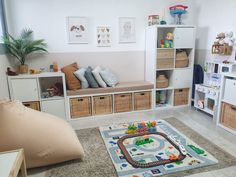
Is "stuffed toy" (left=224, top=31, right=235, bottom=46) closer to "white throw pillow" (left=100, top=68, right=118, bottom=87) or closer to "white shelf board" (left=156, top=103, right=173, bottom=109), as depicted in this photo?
"white shelf board" (left=156, top=103, right=173, bottom=109)

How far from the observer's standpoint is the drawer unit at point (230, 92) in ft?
9.49

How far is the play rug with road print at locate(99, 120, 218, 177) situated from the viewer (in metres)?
2.13

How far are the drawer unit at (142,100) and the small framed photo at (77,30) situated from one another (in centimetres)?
158

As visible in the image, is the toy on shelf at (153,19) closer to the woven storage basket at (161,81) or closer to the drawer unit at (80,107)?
the woven storage basket at (161,81)

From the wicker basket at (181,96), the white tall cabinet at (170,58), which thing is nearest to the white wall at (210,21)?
the white tall cabinet at (170,58)

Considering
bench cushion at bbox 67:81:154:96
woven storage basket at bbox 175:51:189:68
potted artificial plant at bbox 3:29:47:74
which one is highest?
potted artificial plant at bbox 3:29:47:74

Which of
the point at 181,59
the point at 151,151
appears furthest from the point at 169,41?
the point at 151,151

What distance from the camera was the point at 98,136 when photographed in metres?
2.93

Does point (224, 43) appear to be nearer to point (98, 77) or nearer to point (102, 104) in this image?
point (98, 77)

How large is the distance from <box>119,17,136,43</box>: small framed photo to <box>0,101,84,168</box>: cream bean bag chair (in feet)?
8.12

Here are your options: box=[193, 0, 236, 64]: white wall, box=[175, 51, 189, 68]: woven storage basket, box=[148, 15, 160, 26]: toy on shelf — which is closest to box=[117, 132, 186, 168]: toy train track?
box=[175, 51, 189, 68]: woven storage basket

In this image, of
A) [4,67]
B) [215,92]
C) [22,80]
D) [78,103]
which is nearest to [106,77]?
[78,103]

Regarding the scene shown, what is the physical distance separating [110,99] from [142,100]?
27.4 inches

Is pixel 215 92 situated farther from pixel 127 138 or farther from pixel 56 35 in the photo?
pixel 56 35
